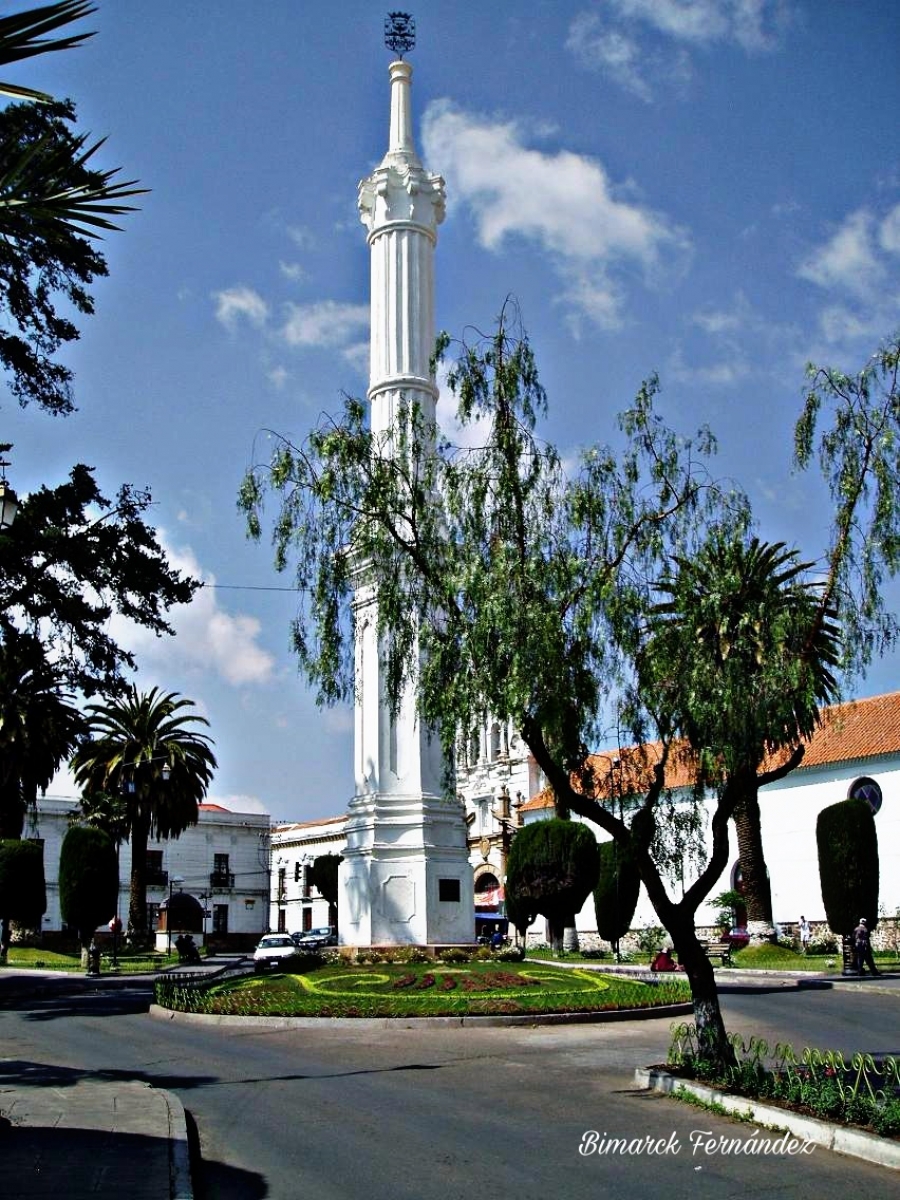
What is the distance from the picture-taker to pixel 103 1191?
743 centimetres

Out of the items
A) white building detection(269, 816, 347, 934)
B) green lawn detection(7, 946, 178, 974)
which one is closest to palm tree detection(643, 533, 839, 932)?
green lawn detection(7, 946, 178, 974)

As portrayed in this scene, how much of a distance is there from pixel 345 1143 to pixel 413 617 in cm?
633

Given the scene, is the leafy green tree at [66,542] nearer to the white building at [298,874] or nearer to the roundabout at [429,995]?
the roundabout at [429,995]

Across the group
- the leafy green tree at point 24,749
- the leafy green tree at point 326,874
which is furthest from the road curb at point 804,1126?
the leafy green tree at point 326,874

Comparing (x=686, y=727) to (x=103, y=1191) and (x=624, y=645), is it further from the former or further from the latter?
(x=103, y=1191)

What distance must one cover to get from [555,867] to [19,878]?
1788 centimetres

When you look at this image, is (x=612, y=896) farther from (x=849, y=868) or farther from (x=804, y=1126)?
(x=804, y=1126)

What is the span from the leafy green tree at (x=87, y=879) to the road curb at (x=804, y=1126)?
111ft

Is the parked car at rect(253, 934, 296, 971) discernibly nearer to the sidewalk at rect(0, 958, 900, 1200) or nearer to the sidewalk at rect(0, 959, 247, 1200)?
the sidewalk at rect(0, 958, 900, 1200)

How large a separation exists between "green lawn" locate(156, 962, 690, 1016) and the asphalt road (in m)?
0.95

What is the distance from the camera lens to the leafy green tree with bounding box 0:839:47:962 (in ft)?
133

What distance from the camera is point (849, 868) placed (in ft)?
131

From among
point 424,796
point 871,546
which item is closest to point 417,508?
point 871,546

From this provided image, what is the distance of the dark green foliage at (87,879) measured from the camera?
137ft
